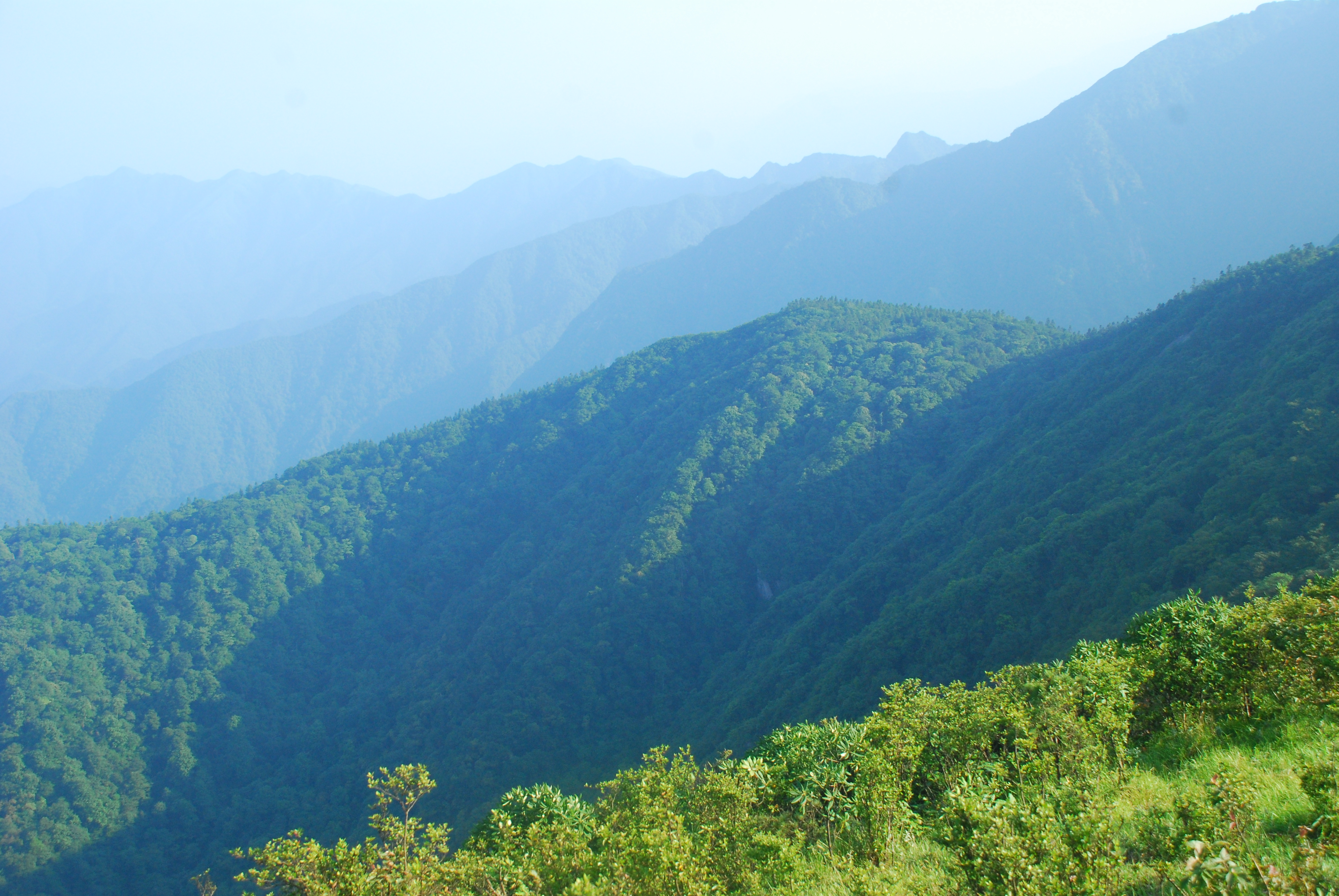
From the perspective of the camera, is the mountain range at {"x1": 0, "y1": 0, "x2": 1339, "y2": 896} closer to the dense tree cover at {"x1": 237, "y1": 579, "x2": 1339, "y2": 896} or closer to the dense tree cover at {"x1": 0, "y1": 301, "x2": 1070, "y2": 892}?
the dense tree cover at {"x1": 237, "y1": 579, "x2": 1339, "y2": 896}

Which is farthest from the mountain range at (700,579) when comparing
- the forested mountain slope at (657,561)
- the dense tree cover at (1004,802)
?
the forested mountain slope at (657,561)

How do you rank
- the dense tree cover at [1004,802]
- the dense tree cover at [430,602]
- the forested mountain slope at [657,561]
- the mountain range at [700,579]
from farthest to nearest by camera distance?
1. the dense tree cover at [430,602]
2. the forested mountain slope at [657,561]
3. the mountain range at [700,579]
4. the dense tree cover at [1004,802]

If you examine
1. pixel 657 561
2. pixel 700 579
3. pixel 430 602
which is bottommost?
pixel 430 602

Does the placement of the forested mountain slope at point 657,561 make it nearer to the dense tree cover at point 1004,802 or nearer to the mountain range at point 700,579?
the mountain range at point 700,579

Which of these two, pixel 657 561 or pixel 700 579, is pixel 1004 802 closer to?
pixel 657 561

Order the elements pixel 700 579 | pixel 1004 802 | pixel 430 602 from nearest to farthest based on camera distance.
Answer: pixel 1004 802, pixel 700 579, pixel 430 602

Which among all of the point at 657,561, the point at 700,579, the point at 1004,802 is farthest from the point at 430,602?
the point at 1004,802
